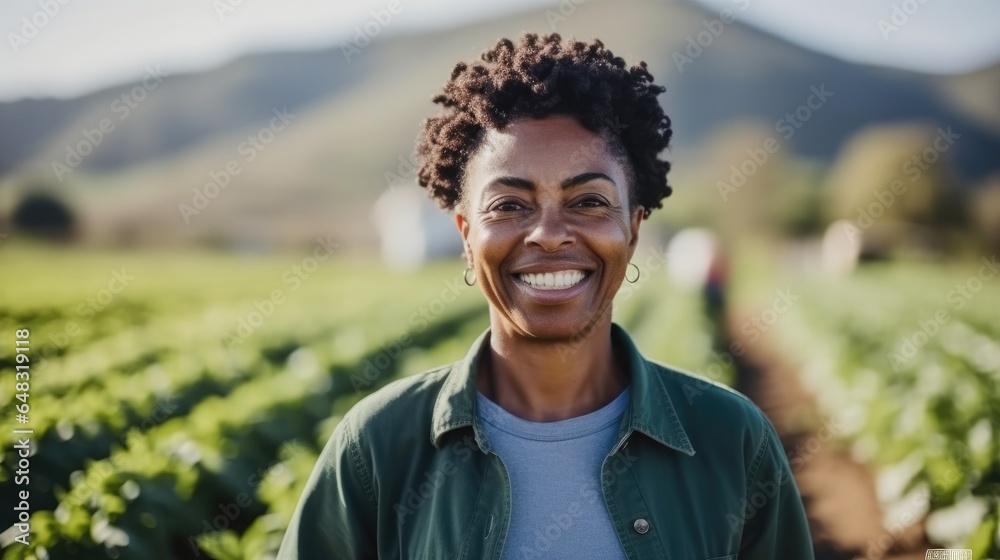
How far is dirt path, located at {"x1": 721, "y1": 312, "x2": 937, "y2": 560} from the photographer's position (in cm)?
474

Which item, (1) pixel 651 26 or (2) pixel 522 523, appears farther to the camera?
(1) pixel 651 26

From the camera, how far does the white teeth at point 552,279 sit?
188cm

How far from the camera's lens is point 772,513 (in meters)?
1.96

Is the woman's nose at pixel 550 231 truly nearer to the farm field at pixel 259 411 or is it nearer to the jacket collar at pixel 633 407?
the jacket collar at pixel 633 407

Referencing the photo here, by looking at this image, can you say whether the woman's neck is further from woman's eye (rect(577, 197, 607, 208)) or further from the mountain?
the mountain

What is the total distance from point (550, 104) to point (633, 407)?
73 centimetres

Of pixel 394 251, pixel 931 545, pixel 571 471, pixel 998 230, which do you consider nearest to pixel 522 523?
pixel 571 471

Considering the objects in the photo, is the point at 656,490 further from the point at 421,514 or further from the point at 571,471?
the point at 421,514

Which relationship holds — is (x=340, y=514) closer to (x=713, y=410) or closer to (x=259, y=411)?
(x=713, y=410)

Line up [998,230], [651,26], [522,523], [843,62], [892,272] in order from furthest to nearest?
1. [651,26]
2. [843,62]
3. [998,230]
4. [892,272]
5. [522,523]

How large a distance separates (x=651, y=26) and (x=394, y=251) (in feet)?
251

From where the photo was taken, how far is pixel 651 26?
114 meters

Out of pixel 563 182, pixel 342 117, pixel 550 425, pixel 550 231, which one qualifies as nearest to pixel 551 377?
pixel 550 425

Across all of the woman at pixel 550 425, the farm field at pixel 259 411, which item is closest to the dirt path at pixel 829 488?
the farm field at pixel 259 411
